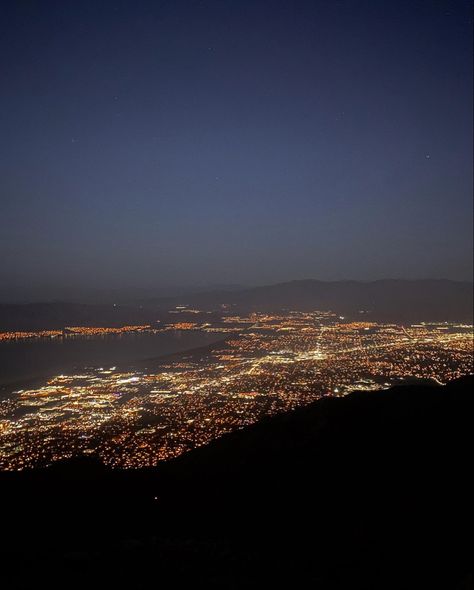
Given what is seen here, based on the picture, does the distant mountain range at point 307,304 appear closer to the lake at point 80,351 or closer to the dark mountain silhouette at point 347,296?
the dark mountain silhouette at point 347,296

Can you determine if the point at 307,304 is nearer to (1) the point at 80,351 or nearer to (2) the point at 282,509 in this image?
(1) the point at 80,351

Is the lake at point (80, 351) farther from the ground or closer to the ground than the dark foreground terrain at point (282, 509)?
closer to the ground

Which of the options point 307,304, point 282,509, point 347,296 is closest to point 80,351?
point 282,509

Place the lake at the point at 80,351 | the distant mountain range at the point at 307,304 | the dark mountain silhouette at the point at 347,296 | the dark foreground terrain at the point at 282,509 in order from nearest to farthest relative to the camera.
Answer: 1. the dark foreground terrain at the point at 282,509
2. the lake at the point at 80,351
3. the distant mountain range at the point at 307,304
4. the dark mountain silhouette at the point at 347,296

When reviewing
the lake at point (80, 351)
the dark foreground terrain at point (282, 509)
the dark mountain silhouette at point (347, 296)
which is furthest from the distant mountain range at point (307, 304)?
the dark foreground terrain at point (282, 509)

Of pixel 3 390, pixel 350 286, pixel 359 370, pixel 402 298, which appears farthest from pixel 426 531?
pixel 350 286

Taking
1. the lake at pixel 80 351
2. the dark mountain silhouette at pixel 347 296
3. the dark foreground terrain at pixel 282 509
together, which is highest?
the dark mountain silhouette at pixel 347 296

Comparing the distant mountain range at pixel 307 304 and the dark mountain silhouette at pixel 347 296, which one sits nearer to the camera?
the distant mountain range at pixel 307 304
